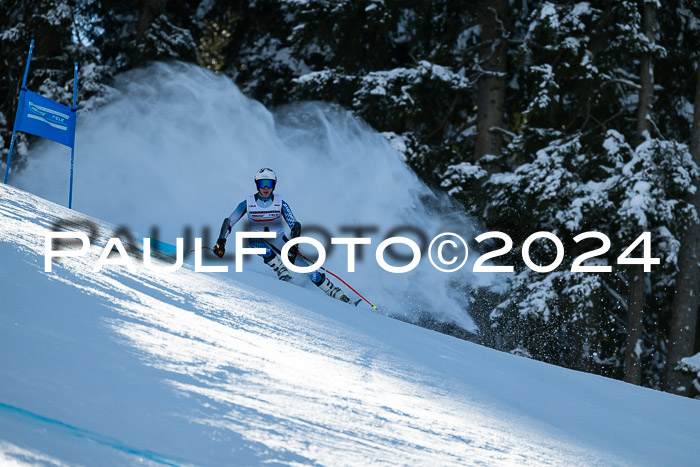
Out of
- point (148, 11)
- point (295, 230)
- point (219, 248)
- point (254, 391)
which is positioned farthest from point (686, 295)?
point (148, 11)

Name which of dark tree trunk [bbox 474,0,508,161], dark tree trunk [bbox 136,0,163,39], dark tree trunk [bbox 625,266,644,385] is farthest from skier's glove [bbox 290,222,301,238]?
dark tree trunk [bbox 136,0,163,39]

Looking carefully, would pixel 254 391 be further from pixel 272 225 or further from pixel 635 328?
pixel 635 328

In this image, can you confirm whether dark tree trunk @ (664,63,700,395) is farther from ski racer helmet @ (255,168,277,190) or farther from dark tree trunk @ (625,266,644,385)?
ski racer helmet @ (255,168,277,190)

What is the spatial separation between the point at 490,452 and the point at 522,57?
11564mm

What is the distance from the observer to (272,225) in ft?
26.6

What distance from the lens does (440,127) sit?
52.0ft

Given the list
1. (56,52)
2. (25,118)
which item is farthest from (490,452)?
(56,52)

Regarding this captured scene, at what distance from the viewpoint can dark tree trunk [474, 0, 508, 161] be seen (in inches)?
572

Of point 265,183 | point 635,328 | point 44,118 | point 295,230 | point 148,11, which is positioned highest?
point 148,11

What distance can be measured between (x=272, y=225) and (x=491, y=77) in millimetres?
8037

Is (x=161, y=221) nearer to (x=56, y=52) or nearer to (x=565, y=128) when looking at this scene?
(x=56, y=52)

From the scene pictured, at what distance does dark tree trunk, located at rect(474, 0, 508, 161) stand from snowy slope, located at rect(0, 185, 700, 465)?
9614 mm

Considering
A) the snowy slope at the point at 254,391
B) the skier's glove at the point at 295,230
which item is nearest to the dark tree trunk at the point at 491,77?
the skier's glove at the point at 295,230

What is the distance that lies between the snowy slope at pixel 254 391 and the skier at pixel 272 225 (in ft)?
8.20
